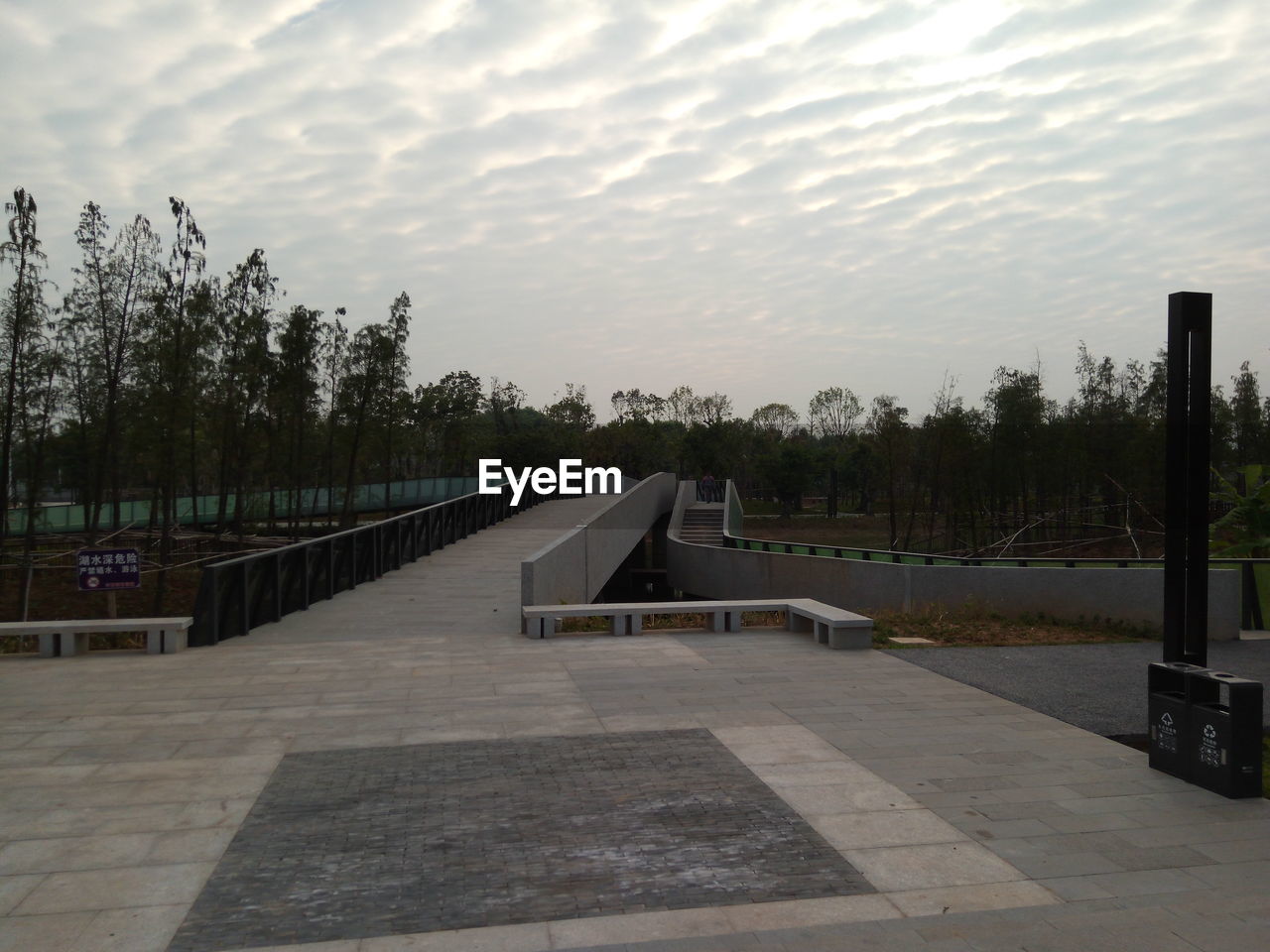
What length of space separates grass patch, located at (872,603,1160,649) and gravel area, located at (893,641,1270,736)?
0.45m

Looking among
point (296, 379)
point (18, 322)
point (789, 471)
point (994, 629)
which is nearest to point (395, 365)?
point (296, 379)

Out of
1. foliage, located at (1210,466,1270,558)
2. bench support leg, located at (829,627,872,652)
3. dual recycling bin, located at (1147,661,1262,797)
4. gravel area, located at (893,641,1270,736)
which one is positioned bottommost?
gravel area, located at (893,641,1270,736)

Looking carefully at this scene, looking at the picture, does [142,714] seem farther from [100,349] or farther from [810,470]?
[810,470]

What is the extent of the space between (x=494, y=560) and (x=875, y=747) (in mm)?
14367

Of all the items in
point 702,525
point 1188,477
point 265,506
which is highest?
point 1188,477

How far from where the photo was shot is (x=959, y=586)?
55.0 ft

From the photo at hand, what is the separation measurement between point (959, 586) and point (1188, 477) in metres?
10.8

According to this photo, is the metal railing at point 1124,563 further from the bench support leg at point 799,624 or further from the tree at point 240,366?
the tree at point 240,366

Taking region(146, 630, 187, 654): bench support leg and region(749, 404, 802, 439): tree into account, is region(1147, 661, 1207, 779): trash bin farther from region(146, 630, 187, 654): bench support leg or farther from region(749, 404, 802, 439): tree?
region(749, 404, 802, 439): tree

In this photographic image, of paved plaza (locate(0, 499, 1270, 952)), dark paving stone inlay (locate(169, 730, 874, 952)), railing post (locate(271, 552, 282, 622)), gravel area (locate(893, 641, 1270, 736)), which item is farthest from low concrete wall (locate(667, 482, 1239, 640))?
railing post (locate(271, 552, 282, 622))

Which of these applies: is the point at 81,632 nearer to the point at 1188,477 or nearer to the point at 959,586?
the point at 1188,477

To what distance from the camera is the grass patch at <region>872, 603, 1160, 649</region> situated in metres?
→ 11.6

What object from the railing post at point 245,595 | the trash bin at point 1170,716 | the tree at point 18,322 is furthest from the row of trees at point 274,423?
the trash bin at point 1170,716

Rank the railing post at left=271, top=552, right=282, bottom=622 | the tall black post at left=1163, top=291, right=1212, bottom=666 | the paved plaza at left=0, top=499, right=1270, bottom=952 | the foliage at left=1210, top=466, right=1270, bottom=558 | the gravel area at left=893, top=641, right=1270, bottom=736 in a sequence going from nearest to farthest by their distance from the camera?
the paved plaza at left=0, top=499, right=1270, bottom=952 < the tall black post at left=1163, top=291, right=1212, bottom=666 < the gravel area at left=893, top=641, right=1270, bottom=736 < the railing post at left=271, top=552, right=282, bottom=622 < the foliage at left=1210, top=466, right=1270, bottom=558
